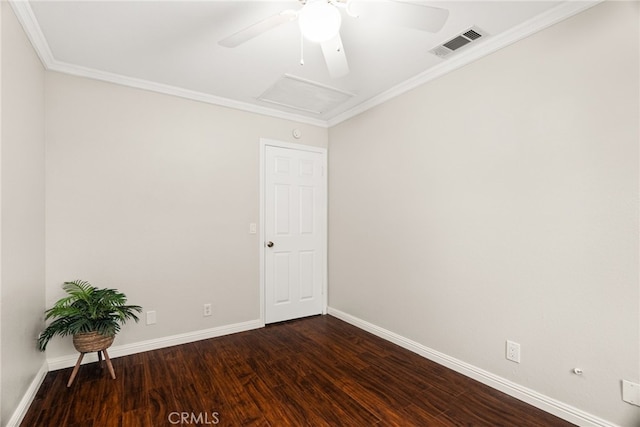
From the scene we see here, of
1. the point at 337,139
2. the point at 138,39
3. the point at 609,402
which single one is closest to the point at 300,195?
the point at 337,139

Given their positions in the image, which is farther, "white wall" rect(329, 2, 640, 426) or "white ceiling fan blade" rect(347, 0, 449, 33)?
"white wall" rect(329, 2, 640, 426)

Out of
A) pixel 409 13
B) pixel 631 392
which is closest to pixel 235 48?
pixel 409 13

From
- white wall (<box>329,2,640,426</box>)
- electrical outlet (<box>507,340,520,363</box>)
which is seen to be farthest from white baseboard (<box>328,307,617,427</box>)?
electrical outlet (<box>507,340,520,363</box>)

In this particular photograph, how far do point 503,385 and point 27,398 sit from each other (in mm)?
3153

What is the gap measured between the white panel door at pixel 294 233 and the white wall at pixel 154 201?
197 millimetres

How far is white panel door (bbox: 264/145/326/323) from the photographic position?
3574mm

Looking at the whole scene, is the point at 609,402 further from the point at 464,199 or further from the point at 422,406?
the point at 464,199

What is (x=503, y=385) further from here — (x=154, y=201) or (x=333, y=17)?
(x=154, y=201)

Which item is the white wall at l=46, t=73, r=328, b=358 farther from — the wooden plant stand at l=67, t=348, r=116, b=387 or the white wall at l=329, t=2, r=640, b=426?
the white wall at l=329, t=2, r=640, b=426

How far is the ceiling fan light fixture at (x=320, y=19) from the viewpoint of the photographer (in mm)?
1412

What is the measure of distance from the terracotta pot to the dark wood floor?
0.26m

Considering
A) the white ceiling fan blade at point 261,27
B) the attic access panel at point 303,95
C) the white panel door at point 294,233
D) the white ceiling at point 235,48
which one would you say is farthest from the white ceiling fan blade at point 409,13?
the white panel door at point 294,233

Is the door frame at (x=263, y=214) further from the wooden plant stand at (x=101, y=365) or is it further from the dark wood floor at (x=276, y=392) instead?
the wooden plant stand at (x=101, y=365)

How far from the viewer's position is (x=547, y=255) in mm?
1969
